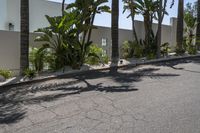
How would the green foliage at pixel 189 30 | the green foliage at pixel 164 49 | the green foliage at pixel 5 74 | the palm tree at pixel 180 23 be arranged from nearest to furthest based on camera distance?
the green foliage at pixel 5 74
the green foliage at pixel 164 49
the palm tree at pixel 180 23
the green foliage at pixel 189 30

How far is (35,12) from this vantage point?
2019cm

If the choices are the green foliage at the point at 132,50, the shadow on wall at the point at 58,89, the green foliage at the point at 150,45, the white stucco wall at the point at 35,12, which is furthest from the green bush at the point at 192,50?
the white stucco wall at the point at 35,12

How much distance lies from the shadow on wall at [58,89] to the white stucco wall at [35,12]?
871 centimetres

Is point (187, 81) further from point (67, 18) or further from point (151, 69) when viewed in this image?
point (67, 18)

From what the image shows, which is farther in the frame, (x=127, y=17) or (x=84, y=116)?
(x=127, y=17)

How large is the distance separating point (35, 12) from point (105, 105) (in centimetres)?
1400

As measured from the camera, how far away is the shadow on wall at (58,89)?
7.50 m

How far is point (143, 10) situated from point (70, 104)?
11338 mm

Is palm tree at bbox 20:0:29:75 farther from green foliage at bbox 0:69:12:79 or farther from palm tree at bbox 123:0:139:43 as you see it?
palm tree at bbox 123:0:139:43

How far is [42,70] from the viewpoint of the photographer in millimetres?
12711

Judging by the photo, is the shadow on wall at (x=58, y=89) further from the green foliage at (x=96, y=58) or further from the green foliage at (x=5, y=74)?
the green foliage at (x=96, y=58)

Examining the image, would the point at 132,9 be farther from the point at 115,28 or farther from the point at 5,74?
the point at 5,74

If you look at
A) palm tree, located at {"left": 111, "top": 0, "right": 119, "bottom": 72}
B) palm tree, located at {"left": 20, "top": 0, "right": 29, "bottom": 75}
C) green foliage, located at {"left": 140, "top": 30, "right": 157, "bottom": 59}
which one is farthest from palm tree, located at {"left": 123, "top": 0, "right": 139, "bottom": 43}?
palm tree, located at {"left": 20, "top": 0, "right": 29, "bottom": 75}

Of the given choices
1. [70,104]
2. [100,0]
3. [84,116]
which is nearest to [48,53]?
[100,0]
